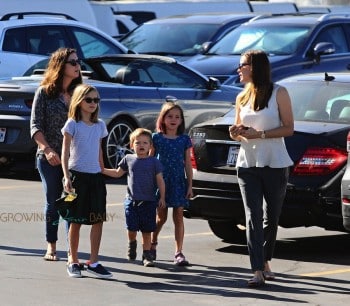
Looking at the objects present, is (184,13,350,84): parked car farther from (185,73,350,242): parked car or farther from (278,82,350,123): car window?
(185,73,350,242): parked car

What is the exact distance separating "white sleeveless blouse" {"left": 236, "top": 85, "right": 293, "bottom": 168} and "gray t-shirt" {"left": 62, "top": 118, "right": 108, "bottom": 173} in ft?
3.62

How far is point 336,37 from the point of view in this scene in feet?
66.0

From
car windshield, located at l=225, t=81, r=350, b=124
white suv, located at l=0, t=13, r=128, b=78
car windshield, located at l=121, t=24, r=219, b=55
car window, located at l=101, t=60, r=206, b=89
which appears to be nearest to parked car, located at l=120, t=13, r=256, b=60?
car windshield, located at l=121, t=24, r=219, b=55

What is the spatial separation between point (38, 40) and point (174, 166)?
842 centimetres

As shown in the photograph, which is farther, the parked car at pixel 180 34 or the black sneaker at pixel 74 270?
the parked car at pixel 180 34

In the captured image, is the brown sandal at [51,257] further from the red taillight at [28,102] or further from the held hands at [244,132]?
the red taillight at [28,102]

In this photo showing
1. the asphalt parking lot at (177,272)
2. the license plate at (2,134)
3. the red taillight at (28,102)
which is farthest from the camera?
the license plate at (2,134)

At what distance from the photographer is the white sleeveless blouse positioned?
9.01 meters

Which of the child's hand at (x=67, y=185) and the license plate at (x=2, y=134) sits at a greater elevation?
the license plate at (x=2, y=134)

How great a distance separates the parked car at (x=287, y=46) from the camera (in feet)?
61.4

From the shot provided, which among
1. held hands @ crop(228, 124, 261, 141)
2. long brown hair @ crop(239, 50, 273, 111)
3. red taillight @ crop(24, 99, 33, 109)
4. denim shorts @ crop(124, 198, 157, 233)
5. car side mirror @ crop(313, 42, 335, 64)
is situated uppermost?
car side mirror @ crop(313, 42, 335, 64)

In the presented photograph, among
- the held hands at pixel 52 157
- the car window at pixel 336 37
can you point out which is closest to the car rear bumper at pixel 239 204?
A: the held hands at pixel 52 157

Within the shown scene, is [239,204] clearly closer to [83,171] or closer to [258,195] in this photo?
[258,195]

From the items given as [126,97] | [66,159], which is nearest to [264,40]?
[126,97]
